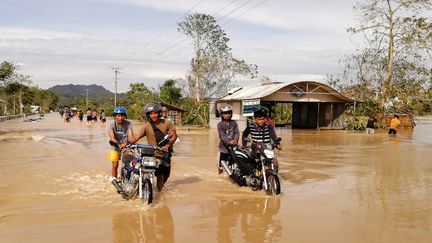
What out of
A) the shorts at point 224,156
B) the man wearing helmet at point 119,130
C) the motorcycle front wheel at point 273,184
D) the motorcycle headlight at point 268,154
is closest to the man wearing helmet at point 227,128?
the shorts at point 224,156

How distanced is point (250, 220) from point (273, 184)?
4.96ft

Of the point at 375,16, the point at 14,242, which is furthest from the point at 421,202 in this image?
the point at 375,16

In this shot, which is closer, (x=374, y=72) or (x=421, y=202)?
(x=421, y=202)

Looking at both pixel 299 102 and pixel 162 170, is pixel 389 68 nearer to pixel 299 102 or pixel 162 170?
pixel 299 102

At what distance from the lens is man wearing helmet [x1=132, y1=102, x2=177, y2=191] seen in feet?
21.5

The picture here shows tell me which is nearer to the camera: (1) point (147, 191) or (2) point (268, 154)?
(1) point (147, 191)

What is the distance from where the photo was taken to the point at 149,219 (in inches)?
221

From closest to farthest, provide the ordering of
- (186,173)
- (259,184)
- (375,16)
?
(259,184) < (186,173) < (375,16)

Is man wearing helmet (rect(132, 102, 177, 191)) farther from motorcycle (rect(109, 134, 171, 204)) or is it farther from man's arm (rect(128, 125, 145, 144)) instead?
motorcycle (rect(109, 134, 171, 204))

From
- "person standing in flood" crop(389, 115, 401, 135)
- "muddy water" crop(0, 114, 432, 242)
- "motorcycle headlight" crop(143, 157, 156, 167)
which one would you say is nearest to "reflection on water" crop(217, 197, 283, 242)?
"muddy water" crop(0, 114, 432, 242)

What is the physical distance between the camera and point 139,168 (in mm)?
6156

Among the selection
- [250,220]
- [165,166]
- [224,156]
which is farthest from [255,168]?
[250,220]

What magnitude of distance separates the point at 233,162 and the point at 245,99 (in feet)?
60.1

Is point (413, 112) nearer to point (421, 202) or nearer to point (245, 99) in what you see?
point (245, 99)
